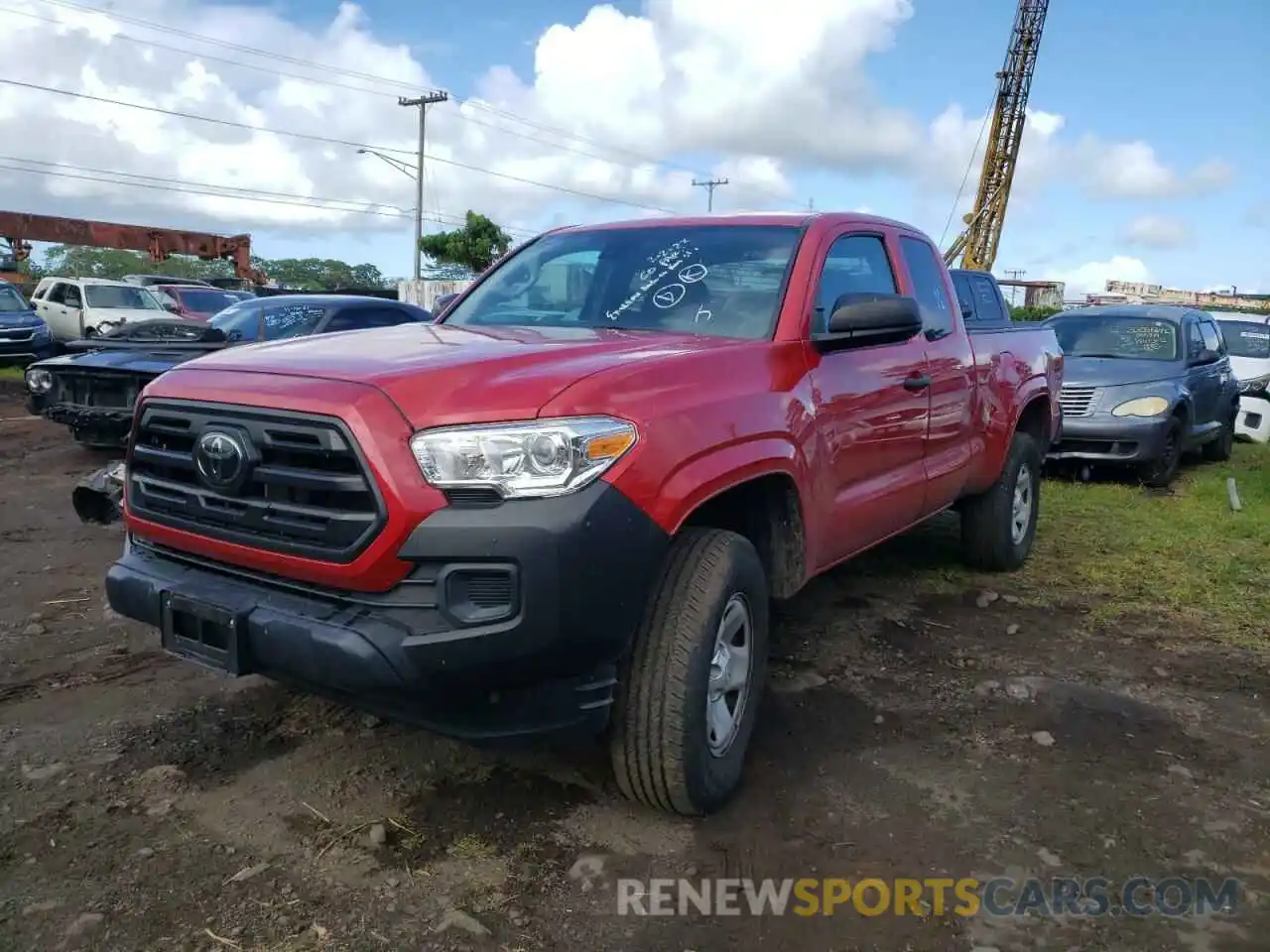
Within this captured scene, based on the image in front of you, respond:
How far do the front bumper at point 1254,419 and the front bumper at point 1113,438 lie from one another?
4.80 metres

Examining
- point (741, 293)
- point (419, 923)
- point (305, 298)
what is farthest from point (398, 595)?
point (305, 298)

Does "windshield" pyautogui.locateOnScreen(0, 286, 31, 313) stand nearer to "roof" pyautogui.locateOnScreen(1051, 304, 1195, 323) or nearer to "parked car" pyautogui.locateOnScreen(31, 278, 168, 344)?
"parked car" pyautogui.locateOnScreen(31, 278, 168, 344)

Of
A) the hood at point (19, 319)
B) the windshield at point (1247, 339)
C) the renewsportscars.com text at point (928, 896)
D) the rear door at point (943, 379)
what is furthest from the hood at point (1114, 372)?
the hood at point (19, 319)

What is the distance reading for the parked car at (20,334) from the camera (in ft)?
49.6

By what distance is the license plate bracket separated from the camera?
8.71ft

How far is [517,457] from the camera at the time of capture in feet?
8.23

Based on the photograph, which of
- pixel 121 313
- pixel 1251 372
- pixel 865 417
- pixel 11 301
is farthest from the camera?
pixel 121 313

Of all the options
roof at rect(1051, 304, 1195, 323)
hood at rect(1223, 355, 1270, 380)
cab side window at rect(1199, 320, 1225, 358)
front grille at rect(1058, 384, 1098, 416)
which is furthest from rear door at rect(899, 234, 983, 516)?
hood at rect(1223, 355, 1270, 380)

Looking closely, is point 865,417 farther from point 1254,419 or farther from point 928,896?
point 1254,419

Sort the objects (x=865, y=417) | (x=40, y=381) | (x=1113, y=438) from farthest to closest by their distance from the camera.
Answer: (x=1113, y=438) < (x=40, y=381) < (x=865, y=417)

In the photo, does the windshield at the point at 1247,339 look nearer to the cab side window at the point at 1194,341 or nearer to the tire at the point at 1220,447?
the tire at the point at 1220,447

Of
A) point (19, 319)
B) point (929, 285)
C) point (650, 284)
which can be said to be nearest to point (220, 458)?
point (650, 284)

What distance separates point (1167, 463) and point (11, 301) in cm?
1638

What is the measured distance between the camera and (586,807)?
122 inches
